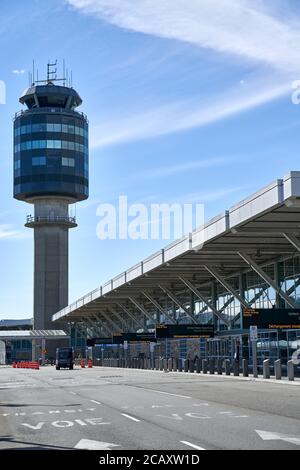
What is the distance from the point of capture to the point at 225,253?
148 feet

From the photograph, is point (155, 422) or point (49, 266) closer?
point (155, 422)

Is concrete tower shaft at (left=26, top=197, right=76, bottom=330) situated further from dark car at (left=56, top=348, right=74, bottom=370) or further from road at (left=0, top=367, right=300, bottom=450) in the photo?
road at (left=0, top=367, right=300, bottom=450)

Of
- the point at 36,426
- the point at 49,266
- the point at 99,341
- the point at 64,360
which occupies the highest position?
the point at 49,266

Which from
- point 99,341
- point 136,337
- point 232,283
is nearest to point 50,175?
point 99,341

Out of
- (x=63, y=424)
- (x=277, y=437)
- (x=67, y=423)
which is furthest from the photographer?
(x=67, y=423)

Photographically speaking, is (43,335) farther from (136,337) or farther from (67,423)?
(67,423)

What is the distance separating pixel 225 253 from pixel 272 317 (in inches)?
271

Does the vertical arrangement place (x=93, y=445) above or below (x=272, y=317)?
below

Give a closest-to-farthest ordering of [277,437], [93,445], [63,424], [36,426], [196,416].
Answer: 1. [93,445]
2. [277,437]
3. [36,426]
4. [63,424]
5. [196,416]

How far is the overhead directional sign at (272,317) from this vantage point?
3897 cm

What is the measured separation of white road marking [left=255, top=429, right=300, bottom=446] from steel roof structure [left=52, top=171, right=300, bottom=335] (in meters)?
14.4

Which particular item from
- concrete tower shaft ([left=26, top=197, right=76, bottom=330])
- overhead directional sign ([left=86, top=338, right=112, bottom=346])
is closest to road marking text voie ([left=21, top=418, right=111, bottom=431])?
overhead directional sign ([left=86, top=338, right=112, bottom=346])
